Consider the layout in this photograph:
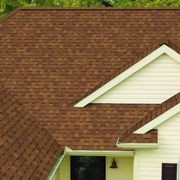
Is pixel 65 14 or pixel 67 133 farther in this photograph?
pixel 65 14

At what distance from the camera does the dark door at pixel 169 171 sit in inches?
473

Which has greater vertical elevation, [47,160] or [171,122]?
[171,122]

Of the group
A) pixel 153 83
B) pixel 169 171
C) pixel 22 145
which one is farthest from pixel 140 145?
pixel 153 83

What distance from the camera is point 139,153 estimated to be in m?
12.1

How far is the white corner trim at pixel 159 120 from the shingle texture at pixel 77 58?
150 centimetres

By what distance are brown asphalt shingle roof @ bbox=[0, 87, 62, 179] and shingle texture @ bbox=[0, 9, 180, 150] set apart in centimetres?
49

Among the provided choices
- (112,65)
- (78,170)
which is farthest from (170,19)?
(78,170)

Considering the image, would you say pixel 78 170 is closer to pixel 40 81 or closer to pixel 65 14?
pixel 40 81

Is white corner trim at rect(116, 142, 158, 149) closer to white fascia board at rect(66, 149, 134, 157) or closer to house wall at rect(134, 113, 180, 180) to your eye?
house wall at rect(134, 113, 180, 180)

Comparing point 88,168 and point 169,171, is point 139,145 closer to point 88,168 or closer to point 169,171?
point 169,171

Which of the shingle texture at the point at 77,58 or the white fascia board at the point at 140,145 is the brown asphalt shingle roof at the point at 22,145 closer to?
the shingle texture at the point at 77,58

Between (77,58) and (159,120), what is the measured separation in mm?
4761

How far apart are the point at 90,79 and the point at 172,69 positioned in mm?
2371

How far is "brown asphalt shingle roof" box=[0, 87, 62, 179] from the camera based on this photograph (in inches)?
405
